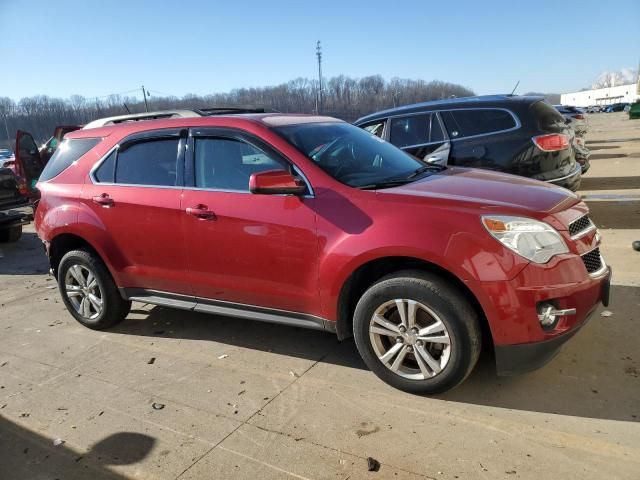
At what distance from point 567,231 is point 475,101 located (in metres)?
4.03

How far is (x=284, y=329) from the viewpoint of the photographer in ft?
14.7

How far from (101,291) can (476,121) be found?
4828mm

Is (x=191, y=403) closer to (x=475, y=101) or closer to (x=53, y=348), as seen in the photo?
(x=53, y=348)

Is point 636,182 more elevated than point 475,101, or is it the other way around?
point 475,101

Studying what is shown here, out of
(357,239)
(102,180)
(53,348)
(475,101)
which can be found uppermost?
(475,101)

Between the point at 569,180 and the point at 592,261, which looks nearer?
the point at 592,261

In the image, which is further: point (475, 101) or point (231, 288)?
point (475, 101)

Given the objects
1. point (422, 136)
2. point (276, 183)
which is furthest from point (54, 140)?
point (276, 183)

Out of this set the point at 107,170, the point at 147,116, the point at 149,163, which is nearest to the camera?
the point at 149,163

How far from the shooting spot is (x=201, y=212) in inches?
149

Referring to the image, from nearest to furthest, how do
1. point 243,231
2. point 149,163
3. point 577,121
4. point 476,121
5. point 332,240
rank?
point 332,240 → point 243,231 → point 149,163 → point 476,121 → point 577,121

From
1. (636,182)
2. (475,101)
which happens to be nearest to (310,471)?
(475,101)

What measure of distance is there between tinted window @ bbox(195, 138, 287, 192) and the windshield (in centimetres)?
25

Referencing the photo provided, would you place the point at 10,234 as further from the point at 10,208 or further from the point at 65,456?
the point at 65,456
